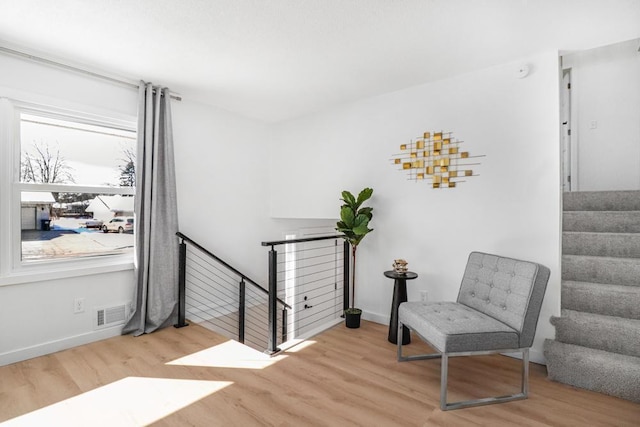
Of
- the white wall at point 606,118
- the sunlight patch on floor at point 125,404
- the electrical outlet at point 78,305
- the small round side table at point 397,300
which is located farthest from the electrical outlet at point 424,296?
the electrical outlet at point 78,305

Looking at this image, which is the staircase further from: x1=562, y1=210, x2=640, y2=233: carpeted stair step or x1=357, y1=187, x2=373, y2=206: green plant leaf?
x1=357, y1=187, x2=373, y2=206: green plant leaf

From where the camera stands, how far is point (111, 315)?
3088 mm

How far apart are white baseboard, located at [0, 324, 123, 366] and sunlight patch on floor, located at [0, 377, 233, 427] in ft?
2.94

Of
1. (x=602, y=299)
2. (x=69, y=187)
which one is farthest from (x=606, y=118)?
(x=69, y=187)

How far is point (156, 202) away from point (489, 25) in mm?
3199

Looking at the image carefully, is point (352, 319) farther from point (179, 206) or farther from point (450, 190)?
point (179, 206)

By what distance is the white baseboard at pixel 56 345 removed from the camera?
2.54m

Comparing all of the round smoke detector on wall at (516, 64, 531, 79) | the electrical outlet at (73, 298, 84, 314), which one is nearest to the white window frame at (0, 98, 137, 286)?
the electrical outlet at (73, 298, 84, 314)

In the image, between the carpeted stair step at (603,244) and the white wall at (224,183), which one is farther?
the white wall at (224,183)

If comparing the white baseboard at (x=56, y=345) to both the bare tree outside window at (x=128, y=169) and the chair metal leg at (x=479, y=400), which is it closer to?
the bare tree outside window at (x=128, y=169)

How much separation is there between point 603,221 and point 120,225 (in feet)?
15.4

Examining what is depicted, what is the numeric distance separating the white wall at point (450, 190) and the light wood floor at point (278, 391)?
0.67 metres

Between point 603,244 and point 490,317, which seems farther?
point 603,244

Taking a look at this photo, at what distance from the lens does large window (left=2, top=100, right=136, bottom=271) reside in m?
2.69
